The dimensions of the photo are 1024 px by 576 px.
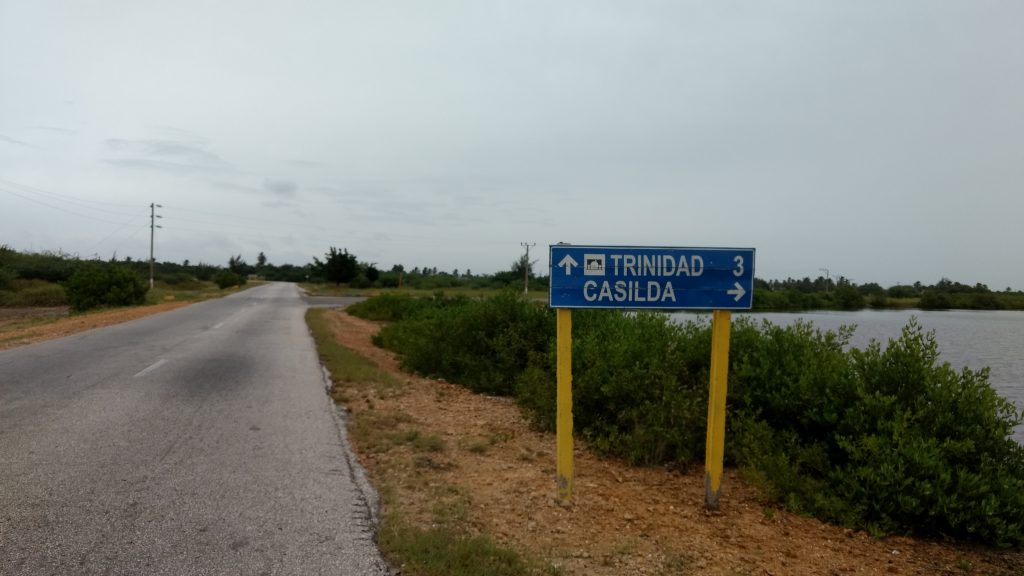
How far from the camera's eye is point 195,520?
458 cm

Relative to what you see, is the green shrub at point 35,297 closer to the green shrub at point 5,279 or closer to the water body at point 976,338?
the green shrub at point 5,279

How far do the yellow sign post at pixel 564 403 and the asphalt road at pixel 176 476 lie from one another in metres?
1.50

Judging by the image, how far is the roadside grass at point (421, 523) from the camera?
4.02 metres

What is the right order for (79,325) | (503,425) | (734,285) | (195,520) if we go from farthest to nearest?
(79,325), (503,425), (734,285), (195,520)

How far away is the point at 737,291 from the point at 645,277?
28.1 inches

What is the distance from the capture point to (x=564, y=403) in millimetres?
5312

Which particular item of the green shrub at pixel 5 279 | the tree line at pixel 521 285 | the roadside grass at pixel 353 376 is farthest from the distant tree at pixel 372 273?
the roadside grass at pixel 353 376

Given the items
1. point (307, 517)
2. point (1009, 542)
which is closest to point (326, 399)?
point (307, 517)

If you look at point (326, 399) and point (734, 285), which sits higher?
point (734, 285)

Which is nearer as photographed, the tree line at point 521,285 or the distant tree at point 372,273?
the tree line at point 521,285

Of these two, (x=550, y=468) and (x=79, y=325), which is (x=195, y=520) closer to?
(x=550, y=468)

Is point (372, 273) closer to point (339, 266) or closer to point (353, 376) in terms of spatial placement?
point (339, 266)

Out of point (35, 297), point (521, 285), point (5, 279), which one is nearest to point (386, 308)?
point (521, 285)

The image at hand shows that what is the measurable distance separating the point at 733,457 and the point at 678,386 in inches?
34.8
